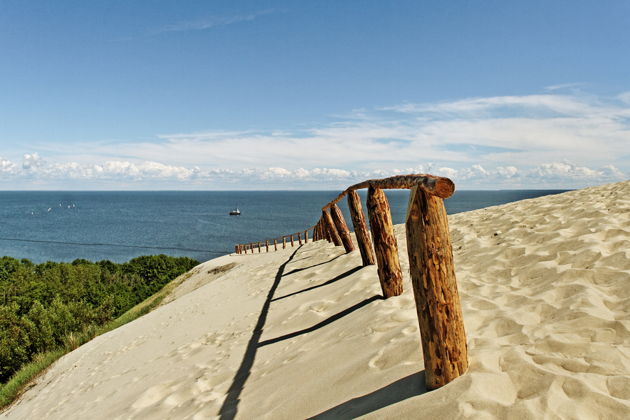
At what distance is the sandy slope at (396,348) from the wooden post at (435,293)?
0.44 ft

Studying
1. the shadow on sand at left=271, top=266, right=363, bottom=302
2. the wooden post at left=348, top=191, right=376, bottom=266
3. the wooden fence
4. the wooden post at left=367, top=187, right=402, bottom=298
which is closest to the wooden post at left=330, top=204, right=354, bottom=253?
the wooden post at left=348, top=191, right=376, bottom=266

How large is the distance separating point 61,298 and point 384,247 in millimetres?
24268

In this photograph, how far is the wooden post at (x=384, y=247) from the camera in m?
4.86

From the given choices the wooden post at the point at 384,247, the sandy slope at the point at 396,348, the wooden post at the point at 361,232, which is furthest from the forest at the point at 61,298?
the wooden post at the point at 384,247

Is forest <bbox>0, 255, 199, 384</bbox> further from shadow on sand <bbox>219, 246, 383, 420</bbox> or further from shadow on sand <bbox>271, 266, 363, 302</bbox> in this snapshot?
shadow on sand <bbox>219, 246, 383, 420</bbox>

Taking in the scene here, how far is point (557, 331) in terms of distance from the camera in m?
3.08

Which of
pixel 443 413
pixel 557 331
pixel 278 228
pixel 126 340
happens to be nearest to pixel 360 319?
pixel 557 331

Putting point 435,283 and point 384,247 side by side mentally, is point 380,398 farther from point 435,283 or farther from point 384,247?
point 384,247

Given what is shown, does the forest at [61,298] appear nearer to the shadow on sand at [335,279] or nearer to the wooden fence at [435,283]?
the shadow on sand at [335,279]

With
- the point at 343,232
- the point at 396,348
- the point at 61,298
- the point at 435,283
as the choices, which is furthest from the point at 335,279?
the point at 61,298

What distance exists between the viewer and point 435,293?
2541 millimetres

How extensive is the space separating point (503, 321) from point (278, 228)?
298 ft

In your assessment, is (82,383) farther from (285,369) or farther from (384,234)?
(384,234)

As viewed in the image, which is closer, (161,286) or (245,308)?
(245,308)
